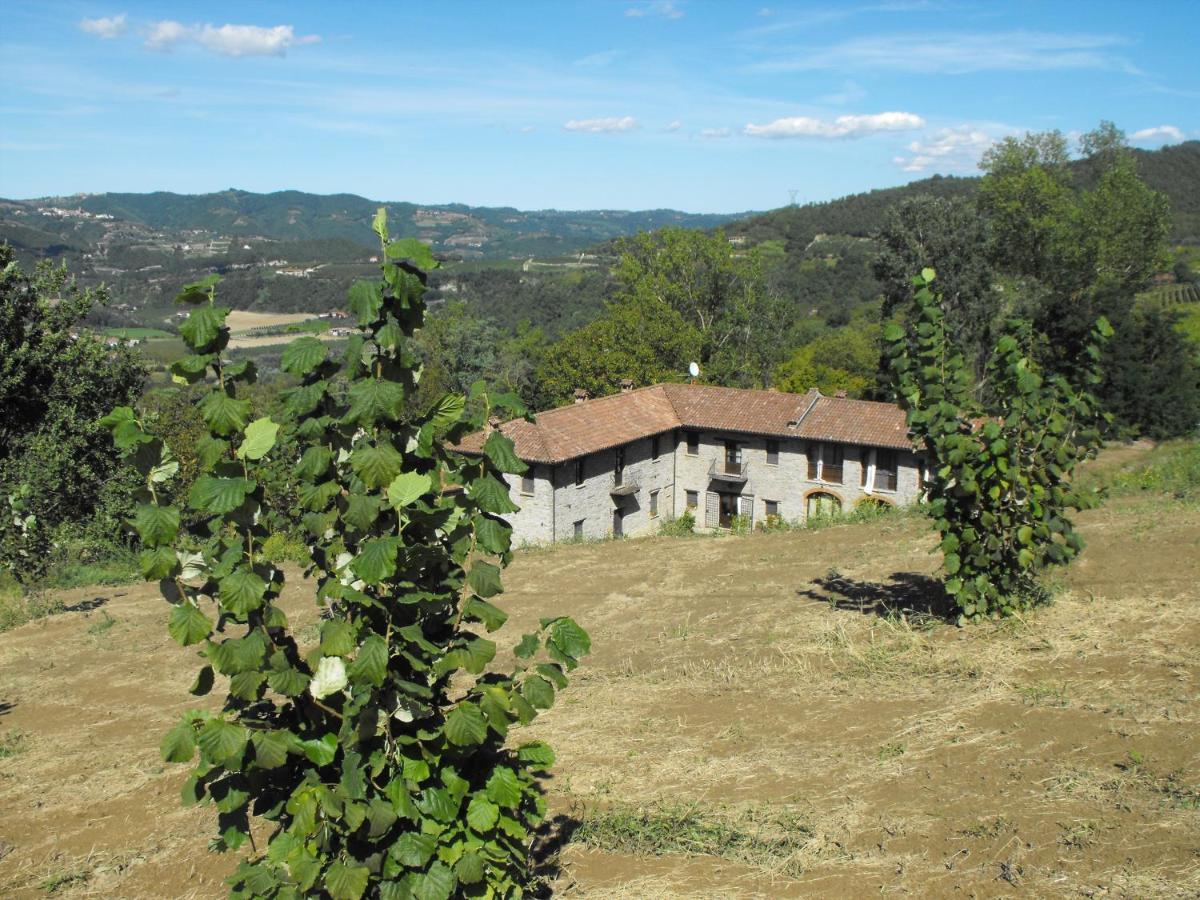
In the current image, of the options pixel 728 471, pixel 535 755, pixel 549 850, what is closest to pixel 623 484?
pixel 728 471

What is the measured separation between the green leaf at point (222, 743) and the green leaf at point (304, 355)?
5.16 feet

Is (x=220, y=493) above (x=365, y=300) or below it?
below

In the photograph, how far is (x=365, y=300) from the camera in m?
4.25

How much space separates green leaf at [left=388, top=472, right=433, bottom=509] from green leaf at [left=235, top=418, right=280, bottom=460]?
0.58 meters

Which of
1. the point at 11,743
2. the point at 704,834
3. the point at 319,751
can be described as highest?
the point at 319,751

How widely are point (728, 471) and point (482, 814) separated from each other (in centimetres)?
3816

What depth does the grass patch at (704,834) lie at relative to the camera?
708 centimetres

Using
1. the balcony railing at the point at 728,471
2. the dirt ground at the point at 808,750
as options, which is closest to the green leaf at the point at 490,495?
the dirt ground at the point at 808,750

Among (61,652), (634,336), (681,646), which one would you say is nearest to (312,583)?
(61,652)

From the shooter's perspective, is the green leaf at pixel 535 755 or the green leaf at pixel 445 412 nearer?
the green leaf at pixel 445 412

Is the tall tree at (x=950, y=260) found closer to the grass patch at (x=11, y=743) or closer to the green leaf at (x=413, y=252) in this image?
the grass patch at (x=11, y=743)

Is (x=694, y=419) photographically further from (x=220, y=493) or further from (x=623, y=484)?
(x=220, y=493)

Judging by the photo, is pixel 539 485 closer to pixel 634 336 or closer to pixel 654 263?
pixel 634 336

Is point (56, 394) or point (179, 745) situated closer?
point (179, 745)
